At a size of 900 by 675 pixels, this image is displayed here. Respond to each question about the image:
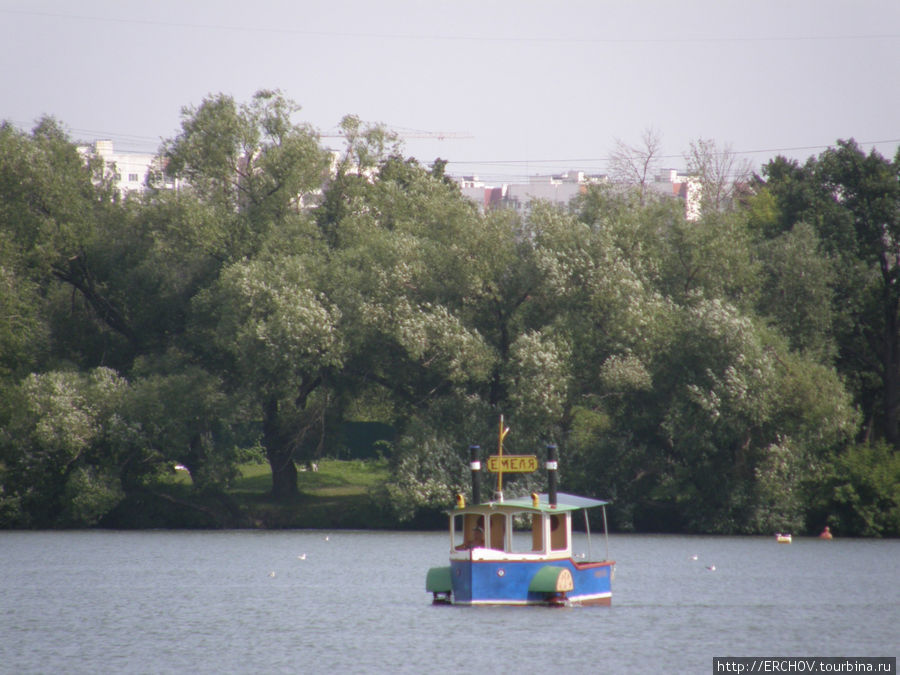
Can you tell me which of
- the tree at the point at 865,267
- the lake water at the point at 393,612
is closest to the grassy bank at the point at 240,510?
the lake water at the point at 393,612

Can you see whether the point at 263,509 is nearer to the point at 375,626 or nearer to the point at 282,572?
the point at 282,572

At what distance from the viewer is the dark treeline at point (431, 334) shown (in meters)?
59.8

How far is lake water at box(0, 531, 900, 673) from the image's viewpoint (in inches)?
1169

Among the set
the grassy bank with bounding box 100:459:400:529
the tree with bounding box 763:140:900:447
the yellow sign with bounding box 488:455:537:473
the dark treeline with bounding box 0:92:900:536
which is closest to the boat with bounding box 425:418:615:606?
the yellow sign with bounding box 488:455:537:473

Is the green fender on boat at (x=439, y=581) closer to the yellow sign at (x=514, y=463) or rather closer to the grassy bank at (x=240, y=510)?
the yellow sign at (x=514, y=463)

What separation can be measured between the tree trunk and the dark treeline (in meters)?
0.13

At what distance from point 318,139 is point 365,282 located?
1012 cm

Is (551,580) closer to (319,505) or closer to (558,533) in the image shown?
(558,533)

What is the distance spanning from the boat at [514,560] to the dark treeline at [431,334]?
23744 mm

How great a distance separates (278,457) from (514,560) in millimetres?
34481

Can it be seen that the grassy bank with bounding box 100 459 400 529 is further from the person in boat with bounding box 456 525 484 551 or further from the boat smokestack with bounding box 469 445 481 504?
the person in boat with bounding box 456 525 484 551

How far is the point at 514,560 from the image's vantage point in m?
34.3

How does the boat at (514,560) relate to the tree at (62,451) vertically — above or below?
below

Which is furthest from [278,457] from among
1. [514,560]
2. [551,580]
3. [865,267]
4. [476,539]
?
[551,580]
